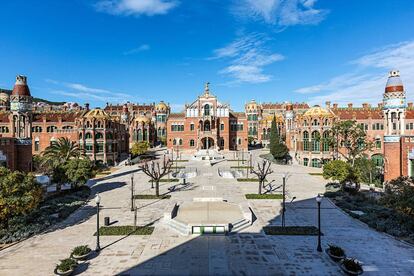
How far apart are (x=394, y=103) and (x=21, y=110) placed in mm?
44882

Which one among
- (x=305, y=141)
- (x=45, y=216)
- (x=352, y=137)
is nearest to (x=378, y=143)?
(x=305, y=141)

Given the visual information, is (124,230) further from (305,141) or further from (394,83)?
(305,141)

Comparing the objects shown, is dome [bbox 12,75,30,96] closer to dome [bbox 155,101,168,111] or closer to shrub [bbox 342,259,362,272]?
shrub [bbox 342,259,362,272]

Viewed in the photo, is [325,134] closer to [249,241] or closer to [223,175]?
[223,175]

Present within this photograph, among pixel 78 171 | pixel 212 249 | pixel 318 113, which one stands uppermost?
pixel 318 113

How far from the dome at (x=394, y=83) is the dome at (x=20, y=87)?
Answer: 145 feet

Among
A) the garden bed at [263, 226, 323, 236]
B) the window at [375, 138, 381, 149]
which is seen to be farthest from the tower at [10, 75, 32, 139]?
the window at [375, 138, 381, 149]

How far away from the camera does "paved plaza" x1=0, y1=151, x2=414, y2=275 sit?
44.3 feet

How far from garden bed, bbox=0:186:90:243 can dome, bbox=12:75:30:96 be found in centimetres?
1351

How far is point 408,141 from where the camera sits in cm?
2978

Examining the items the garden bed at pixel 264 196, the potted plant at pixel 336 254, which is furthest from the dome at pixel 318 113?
the potted plant at pixel 336 254

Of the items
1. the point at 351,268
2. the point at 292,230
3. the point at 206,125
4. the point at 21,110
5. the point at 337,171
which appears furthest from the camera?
the point at 206,125

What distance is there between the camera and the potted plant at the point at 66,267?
503 inches

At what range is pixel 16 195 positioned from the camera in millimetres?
17984
